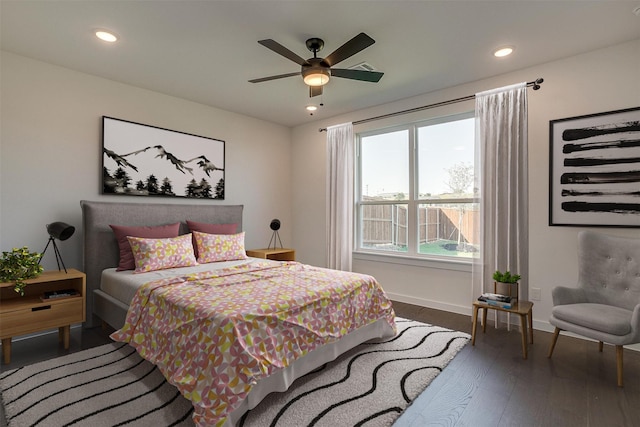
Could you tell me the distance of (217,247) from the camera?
11.9 ft

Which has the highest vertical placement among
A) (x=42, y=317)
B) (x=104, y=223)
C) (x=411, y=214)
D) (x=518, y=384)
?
(x=411, y=214)

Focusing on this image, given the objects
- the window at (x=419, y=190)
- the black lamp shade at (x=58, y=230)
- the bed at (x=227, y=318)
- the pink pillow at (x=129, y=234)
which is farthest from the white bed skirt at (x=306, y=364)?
the black lamp shade at (x=58, y=230)

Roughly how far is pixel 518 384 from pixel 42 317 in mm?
3669

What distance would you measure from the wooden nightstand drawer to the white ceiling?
7.38 ft

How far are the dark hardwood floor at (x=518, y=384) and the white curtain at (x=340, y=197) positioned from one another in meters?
2.07

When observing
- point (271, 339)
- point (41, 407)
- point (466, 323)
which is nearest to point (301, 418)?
point (271, 339)

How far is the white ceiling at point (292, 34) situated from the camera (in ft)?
7.45

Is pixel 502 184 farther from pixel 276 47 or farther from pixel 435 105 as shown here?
pixel 276 47

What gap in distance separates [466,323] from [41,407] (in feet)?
11.6

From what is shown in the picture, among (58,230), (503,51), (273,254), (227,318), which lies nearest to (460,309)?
(273,254)

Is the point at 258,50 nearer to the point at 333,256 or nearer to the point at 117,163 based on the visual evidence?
the point at 117,163

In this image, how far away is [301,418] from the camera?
178cm

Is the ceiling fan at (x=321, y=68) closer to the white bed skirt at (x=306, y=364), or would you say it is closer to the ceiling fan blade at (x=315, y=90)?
the ceiling fan blade at (x=315, y=90)

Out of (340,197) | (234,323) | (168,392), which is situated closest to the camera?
(234,323)
